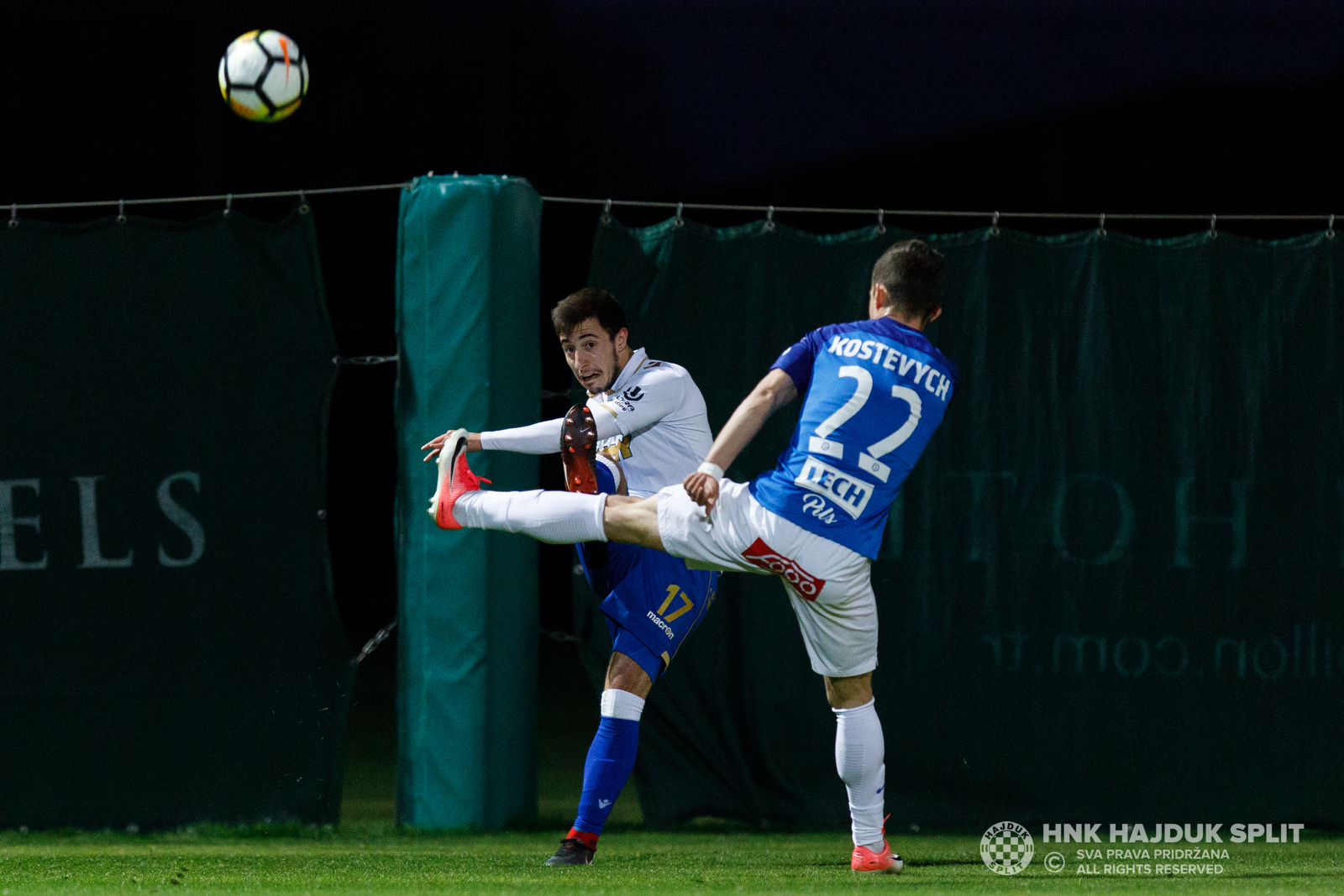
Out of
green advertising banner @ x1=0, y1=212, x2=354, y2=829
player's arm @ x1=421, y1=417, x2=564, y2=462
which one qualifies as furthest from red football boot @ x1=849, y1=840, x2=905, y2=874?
green advertising banner @ x1=0, y1=212, x2=354, y2=829

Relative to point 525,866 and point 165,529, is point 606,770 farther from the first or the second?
point 165,529

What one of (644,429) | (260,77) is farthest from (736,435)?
(260,77)

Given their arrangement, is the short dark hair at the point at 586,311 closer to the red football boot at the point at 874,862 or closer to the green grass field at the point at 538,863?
the green grass field at the point at 538,863

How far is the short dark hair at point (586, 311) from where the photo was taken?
16.0 ft

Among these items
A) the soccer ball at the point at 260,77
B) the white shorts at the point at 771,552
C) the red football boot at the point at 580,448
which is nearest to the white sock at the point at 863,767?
the white shorts at the point at 771,552

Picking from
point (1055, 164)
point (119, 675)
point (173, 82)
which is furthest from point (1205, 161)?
point (119, 675)

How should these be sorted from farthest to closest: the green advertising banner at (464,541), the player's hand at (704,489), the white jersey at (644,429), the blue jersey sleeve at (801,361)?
the green advertising banner at (464,541), the white jersey at (644,429), the blue jersey sleeve at (801,361), the player's hand at (704,489)

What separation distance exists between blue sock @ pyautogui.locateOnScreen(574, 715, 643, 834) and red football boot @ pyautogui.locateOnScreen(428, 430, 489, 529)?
804 millimetres

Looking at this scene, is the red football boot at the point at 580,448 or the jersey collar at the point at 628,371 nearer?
the red football boot at the point at 580,448

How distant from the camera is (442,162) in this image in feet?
37.7

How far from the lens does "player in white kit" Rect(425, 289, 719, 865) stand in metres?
4.68

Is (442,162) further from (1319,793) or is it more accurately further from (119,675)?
(1319,793)

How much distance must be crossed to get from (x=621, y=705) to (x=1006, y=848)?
1.71 m

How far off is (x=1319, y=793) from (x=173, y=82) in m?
9.50
